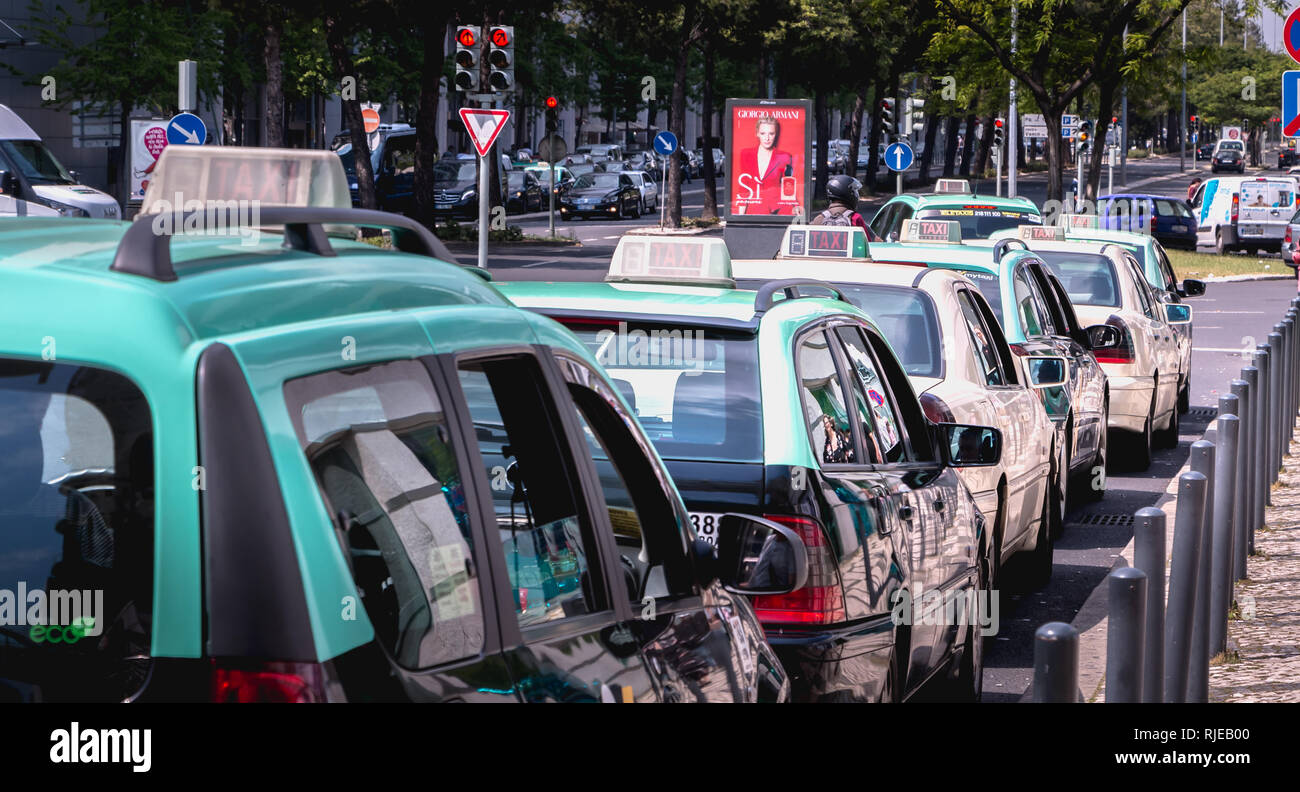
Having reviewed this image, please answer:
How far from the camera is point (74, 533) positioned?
250 cm

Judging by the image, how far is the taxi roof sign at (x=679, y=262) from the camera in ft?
20.6

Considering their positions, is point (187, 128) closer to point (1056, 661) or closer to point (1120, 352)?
point (1120, 352)

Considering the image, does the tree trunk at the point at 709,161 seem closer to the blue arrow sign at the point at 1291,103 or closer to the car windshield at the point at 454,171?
the car windshield at the point at 454,171

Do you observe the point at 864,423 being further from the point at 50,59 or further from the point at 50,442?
the point at 50,59

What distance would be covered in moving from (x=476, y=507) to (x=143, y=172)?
21.1m

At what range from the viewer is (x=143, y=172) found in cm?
2266

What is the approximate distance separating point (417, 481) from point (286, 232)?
1.47 ft

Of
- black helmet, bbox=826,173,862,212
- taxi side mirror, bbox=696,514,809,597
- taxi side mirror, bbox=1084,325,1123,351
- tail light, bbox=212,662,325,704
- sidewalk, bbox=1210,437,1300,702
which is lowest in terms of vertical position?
sidewalk, bbox=1210,437,1300,702

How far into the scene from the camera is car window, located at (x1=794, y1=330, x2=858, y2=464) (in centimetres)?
546

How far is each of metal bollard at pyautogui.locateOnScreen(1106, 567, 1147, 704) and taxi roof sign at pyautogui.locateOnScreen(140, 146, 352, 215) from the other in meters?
2.03

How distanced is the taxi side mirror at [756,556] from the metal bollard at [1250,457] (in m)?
5.31

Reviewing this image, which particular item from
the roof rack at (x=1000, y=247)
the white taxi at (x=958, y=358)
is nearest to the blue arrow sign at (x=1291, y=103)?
the roof rack at (x=1000, y=247)

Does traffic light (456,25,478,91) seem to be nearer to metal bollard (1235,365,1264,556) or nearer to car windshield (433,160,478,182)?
metal bollard (1235,365,1264,556)

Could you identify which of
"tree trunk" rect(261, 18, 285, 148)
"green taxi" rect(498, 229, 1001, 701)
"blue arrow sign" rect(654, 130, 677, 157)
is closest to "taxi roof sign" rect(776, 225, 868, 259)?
"green taxi" rect(498, 229, 1001, 701)
